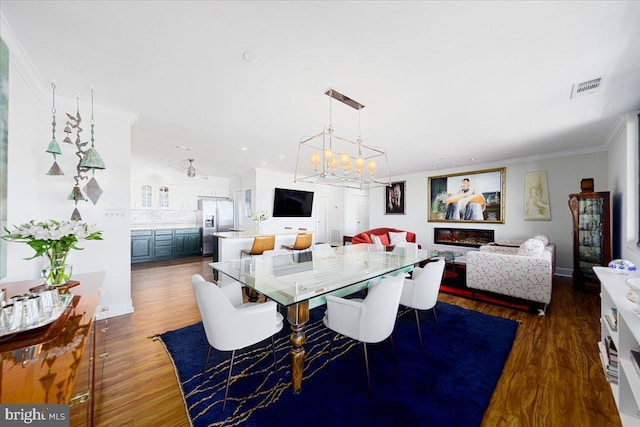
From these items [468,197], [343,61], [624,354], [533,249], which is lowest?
[624,354]

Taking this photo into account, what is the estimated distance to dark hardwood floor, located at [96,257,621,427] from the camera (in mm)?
1466

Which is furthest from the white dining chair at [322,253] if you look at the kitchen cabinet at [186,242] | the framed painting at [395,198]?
the kitchen cabinet at [186,242]

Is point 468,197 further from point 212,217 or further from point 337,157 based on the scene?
point 212,217

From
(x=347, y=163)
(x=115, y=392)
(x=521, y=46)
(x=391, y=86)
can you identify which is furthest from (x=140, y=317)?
Result: (x=521, y=46)

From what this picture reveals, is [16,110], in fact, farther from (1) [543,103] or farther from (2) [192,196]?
(2) [192,196]

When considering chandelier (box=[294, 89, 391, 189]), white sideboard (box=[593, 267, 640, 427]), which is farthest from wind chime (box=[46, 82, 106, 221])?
white sideboard (box=[593, 267, 640, 427])

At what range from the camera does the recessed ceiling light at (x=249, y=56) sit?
71.7 inches

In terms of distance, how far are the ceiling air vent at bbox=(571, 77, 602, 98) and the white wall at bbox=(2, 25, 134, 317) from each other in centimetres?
464

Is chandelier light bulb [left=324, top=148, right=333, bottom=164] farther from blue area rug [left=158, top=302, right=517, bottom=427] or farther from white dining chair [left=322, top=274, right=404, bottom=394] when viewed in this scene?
blue area rug [left=158, top=302, right=517, bottom=427]

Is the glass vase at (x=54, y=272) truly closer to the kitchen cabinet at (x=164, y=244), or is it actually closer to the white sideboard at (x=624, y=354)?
the white sideboard at (x=624, y=354)

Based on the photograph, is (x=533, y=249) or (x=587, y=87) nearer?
(x=587, y=87)

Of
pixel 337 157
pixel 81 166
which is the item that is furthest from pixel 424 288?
pixel 81 166

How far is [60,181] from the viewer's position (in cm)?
251

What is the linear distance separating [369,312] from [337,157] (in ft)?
11.6
